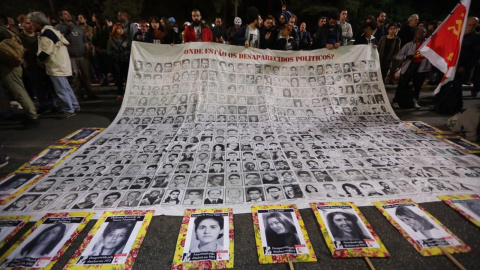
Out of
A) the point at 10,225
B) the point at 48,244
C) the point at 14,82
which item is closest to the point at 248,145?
the point at 48,244

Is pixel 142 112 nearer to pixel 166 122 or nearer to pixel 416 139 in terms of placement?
pixel 166 122

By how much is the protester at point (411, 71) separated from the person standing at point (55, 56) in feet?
22.1

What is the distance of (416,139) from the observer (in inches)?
127

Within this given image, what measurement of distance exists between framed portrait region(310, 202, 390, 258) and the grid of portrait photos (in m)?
0.18

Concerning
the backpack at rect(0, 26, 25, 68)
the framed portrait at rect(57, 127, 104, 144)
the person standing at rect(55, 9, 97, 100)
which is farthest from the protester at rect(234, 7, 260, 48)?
the backpack at rect(0, 26, 25, 68)

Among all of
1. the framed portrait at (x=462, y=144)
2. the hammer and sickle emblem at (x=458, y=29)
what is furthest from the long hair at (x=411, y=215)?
the hammer and sickle emblem at (x=458, y=29)

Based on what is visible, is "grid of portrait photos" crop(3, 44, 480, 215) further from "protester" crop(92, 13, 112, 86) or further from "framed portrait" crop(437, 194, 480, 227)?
"protester" crop(92, 13, 112, 86)

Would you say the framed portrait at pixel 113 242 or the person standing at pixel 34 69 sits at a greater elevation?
the person standing at pixel 34 69

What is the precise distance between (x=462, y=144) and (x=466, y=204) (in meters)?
1.58

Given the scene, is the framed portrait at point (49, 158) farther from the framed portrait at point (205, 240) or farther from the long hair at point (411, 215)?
the long hair at point (411, 215)

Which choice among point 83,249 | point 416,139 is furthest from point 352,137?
point 83,249

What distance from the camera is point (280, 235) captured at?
170cm

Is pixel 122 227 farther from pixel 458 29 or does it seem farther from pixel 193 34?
pixel 458 29

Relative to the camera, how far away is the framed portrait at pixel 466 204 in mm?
1878
